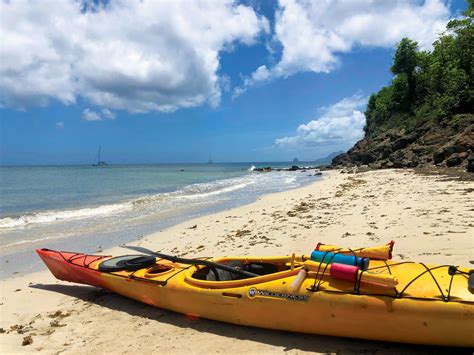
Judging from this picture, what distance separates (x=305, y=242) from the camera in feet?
25.2

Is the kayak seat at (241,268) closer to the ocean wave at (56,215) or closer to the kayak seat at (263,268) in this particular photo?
the kayak seat at (263,268)

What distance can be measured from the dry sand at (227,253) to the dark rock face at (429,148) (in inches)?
398

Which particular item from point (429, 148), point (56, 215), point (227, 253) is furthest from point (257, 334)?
point (429, 148)

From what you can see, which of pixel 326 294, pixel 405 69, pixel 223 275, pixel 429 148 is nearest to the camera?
pixel 326 294

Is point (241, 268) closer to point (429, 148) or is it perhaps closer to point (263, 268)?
point (263, 268)

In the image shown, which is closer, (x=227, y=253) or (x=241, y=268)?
(x=241, y=268)

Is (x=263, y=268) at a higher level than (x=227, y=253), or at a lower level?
higher

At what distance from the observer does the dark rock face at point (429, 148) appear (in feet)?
68.8

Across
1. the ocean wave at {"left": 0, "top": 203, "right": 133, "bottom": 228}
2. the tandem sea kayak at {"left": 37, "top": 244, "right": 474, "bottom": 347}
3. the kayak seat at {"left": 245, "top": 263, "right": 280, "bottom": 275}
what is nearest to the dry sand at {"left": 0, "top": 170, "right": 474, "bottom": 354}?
the tandem sea kayak at {"left": 37, "top": 244, "right": 474, "bottom": 347}

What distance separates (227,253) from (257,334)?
3.35 meters

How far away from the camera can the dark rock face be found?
20984mm

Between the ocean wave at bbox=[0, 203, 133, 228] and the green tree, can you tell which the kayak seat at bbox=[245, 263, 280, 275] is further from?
the green tree

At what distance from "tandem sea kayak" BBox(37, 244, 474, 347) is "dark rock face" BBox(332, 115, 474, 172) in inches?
599

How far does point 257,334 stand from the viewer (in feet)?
13.6
